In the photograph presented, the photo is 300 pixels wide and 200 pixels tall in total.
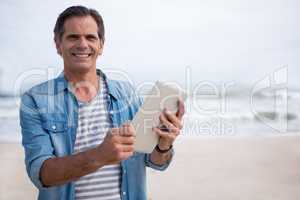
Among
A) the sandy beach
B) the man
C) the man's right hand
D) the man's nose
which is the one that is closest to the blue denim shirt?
the man

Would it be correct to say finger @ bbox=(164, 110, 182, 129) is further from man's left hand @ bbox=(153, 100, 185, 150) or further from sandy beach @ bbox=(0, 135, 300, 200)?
sandy beach @ bbox=(0, 135, 300, 200)

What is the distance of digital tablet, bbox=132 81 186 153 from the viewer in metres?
0.92

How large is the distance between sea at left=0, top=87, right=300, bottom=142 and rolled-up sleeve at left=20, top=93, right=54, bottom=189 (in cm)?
160

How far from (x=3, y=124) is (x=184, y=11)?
1.48 metres

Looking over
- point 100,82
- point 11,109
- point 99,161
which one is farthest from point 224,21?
point 99,161

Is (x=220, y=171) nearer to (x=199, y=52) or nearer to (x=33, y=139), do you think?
(x=199, y=52)

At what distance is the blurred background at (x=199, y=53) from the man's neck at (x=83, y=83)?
1.43 m

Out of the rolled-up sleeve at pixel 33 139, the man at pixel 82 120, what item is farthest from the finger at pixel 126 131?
the rolled-up sleeve at pixel 33 139

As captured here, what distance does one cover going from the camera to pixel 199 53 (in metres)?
2.94

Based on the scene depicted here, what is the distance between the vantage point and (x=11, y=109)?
9.48ft

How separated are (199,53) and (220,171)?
856 mm

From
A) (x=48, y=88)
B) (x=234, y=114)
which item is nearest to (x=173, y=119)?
(x=48, y=88)

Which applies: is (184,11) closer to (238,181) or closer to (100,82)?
(238,181)

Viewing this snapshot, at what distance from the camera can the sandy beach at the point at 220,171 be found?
2.52m
